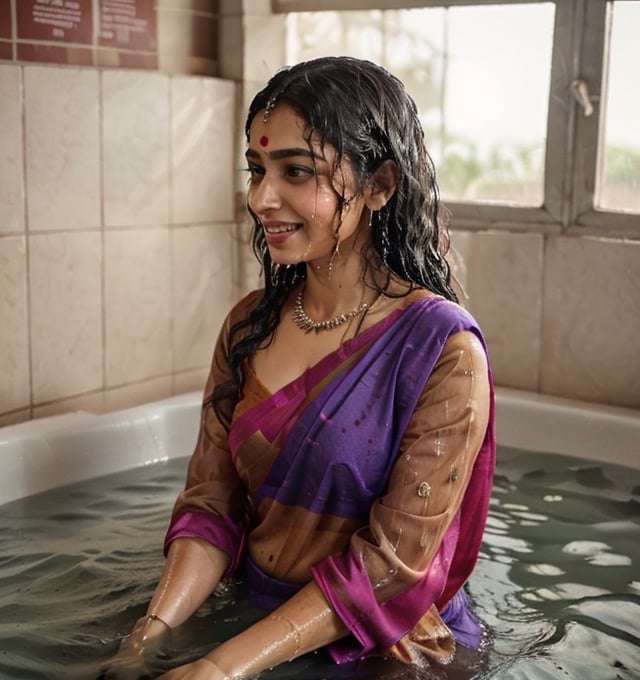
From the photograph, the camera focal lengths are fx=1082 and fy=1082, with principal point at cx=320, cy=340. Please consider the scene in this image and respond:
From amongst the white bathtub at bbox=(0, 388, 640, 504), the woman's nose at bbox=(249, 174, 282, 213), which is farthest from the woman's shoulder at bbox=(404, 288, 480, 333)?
the white bathtub at bbox=(0, 388, 640, 504)

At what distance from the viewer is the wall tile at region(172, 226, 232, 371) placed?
323cm

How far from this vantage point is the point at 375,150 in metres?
1.56

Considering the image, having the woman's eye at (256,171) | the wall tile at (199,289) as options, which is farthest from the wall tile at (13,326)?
the woman's eye at (256,171)

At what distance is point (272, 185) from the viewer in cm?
156

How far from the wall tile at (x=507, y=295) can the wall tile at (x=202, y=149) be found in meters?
0.74

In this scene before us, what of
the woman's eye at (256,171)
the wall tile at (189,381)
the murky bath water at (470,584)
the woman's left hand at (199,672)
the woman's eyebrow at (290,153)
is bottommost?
the murky bath water at (470,584)

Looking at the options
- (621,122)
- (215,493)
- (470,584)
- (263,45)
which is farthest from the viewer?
(263,45)

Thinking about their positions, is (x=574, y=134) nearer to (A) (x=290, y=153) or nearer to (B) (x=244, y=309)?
(B) (x=244, y=309)

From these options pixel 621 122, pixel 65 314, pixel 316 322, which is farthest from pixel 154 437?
pixel 621 122

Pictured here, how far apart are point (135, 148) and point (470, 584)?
64.3 inches

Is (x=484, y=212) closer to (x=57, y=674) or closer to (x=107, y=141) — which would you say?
(x=107, y=141)

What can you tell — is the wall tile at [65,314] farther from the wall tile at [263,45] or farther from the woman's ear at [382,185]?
the woman's ear at [382,185]

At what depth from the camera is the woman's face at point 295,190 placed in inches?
60.6

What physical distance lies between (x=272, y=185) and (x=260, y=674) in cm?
68
